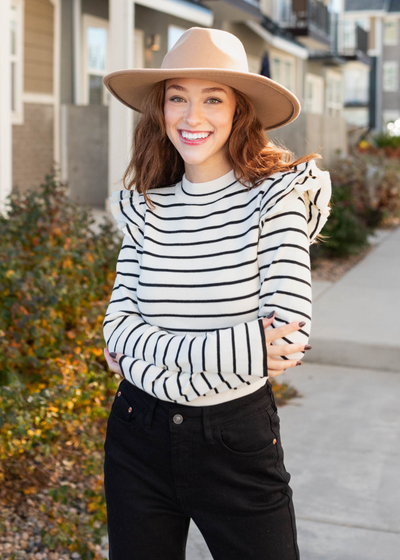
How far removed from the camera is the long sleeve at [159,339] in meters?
1.70

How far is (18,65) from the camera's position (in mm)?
10180

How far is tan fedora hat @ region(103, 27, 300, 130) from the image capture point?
6.15 feet

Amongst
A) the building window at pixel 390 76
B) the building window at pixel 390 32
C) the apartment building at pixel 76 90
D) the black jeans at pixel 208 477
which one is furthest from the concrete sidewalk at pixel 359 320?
the building window at pixel 390 76

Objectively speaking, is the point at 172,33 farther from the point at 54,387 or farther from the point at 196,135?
the point at 196,135

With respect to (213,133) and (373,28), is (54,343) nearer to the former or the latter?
(213,133)

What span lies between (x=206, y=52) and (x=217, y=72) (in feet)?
0.29

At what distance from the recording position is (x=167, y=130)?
2.01 m

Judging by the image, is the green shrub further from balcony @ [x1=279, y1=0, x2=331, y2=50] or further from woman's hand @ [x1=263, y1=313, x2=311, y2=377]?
balcony @ [x1=279, y1=0, x2=331, y2=50]

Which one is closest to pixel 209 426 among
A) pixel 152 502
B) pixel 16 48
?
pixel 152 502

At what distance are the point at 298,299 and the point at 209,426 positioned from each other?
1.21ft

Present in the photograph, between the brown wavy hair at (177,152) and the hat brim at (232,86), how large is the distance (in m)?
0.03

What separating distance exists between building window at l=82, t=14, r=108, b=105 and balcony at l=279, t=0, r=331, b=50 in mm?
8400

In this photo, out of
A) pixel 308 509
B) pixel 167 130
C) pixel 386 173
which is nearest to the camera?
pixel 167 130

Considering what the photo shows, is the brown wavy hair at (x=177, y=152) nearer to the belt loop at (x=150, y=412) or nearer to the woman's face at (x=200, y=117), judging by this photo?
the woman's face at (x=200, y=117)
